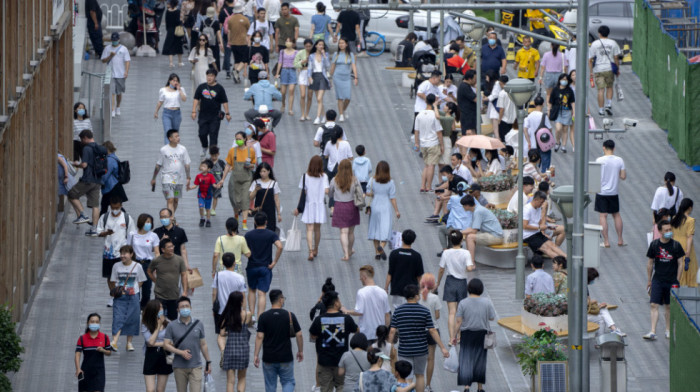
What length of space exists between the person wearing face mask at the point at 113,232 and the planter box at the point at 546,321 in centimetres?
553

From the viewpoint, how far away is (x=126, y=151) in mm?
30766

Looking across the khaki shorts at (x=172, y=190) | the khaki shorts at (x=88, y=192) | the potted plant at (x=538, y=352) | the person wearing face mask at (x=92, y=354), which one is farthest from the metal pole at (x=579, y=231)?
the khaki shorts at (x=88, y=192)

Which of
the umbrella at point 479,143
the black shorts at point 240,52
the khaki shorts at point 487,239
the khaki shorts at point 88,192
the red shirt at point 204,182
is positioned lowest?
the khaki shorts at point 487,239

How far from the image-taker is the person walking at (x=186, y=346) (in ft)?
59.8

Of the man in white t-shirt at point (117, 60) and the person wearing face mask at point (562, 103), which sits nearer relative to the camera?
the person wearing face mask at point (562, 103)

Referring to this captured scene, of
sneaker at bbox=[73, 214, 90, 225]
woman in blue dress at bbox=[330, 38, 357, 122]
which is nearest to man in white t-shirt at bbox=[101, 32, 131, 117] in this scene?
woman in blue dress at bbox=[330, 38, 357, 122]

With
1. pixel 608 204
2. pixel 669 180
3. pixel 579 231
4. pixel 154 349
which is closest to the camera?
→ pixel 154 349

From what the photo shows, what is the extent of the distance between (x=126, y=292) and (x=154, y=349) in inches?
88.6

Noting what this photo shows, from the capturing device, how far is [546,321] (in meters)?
21.3

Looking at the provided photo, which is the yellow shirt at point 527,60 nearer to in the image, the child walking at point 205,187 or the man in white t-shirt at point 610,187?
the man in white t-shirt at point 610,187

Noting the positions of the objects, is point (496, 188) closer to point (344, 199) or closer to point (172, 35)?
point (344, 199)

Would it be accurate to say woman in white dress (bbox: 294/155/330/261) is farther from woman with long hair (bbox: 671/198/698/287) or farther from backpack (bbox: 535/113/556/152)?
backpack (bbox: 535/113/556/152)

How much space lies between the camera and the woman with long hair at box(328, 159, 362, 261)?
24.2 metres

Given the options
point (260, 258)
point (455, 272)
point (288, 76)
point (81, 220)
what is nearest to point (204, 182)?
point (81, 220)
